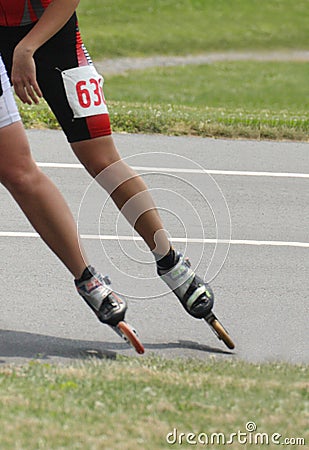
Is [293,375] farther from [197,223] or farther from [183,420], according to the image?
[197,223]

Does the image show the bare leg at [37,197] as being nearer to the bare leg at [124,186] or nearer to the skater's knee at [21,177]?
the skater's knee at [21,177]

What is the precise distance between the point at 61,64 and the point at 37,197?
64 cm

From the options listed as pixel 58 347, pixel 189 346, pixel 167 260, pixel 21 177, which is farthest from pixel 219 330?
pixel 21 177

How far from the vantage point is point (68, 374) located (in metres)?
4.03

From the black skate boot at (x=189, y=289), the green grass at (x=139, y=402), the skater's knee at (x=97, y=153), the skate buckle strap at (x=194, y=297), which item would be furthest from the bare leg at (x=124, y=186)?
the green grass at (x=139, y=402)

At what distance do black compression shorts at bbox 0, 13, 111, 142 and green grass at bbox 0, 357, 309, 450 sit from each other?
1060 mm

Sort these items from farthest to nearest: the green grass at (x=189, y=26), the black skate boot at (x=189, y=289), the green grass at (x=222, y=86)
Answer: the green grass at (x=189, y=26)
the green grass at (x=222, y=86)
the black skate boot at (x=189, y=289)

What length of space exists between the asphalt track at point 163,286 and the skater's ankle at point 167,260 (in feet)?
0.54

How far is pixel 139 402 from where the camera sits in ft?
11.8

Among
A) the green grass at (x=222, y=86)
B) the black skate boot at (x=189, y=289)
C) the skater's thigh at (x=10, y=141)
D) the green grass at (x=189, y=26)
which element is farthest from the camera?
the green grass at (x=189, y=26)

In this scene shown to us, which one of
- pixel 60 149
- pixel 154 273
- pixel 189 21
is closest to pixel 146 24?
pixel 189 21

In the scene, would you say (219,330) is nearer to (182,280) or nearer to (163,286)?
(182,280)

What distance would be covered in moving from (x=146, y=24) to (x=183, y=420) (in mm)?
25535

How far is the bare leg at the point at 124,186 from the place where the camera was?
4.69m
